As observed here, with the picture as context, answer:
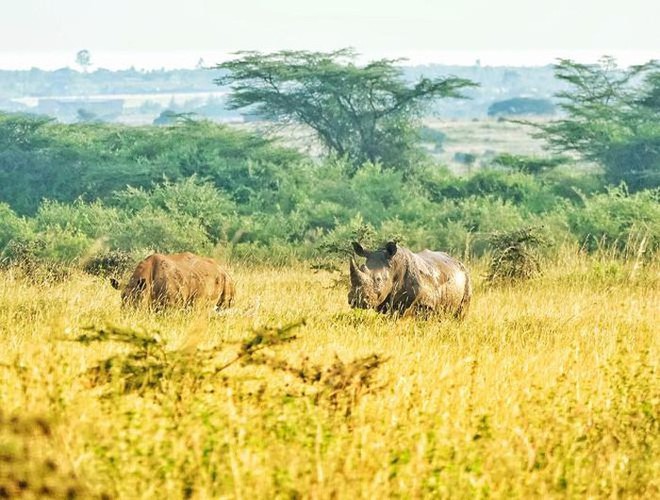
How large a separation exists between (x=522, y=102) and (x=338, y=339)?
145409mm

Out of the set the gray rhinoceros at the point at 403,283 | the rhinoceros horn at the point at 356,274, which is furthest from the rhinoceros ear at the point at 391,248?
the rhinoceros horn at the point at 356,274

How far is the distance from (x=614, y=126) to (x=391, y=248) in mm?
30793

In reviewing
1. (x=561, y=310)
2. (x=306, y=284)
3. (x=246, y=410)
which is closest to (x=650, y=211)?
(x=306, y=284)

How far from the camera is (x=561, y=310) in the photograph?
1382 cm

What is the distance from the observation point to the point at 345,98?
4400cm

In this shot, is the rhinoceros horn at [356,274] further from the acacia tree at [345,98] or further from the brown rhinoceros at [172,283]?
the acacia tree at [345,98]

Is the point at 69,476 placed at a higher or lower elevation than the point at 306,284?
higher

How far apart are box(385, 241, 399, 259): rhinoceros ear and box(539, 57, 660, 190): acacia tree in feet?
90.2

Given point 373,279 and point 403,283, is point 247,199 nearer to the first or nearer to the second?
point 403,283

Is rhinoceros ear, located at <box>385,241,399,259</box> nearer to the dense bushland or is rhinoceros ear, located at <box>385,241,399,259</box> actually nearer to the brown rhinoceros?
the brown rhinoceros

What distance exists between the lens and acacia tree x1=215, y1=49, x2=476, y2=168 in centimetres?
4303

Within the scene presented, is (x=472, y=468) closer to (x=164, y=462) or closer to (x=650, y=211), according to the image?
(x=164, y=462)

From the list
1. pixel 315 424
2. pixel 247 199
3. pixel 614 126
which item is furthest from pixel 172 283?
pixel 614 126

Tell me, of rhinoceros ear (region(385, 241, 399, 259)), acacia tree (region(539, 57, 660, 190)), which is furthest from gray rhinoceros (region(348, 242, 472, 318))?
acacia tree (region(539, 57, 660, 190))
